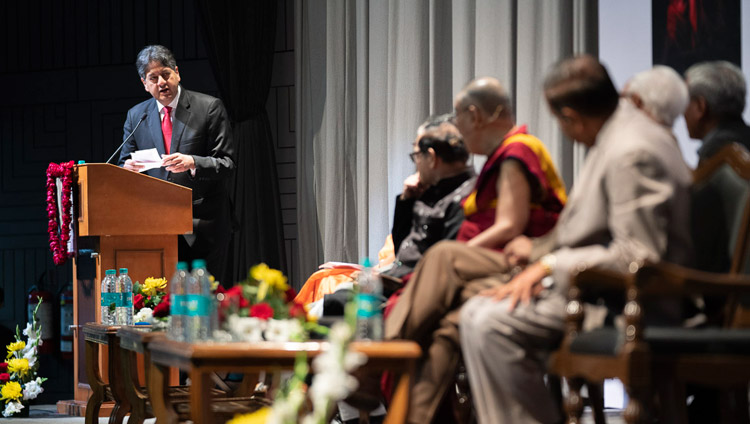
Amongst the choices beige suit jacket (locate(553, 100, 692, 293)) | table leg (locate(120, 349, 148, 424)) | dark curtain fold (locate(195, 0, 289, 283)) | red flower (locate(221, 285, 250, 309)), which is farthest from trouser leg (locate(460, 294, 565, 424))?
dark curtain fold (locate(195, 0, 289, 283))

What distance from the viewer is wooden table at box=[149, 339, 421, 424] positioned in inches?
98.4

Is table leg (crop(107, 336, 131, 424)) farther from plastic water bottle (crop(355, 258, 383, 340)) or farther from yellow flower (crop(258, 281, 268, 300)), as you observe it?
plastic water bottle (crop(355, 258, 383, 340))

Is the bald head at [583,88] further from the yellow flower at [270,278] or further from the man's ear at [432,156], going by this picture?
the man's ear at [432,156]

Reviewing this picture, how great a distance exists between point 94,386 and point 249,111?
2.90 m

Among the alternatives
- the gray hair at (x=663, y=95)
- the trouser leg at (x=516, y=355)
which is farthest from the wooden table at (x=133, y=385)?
the gray hair at (x=663, y=95)

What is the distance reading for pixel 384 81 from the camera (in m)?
6.38

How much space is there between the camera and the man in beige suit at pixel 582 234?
241 centimetres

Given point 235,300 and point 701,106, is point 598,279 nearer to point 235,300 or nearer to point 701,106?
point 235,300

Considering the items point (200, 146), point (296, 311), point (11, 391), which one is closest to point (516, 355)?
point (296, 311)

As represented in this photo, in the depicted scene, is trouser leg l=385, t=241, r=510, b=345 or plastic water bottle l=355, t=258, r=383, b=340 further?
trouser leg l=385, t=241, r=510, b=345

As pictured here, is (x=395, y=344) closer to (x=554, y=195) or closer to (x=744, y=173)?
(x=554, y=195)

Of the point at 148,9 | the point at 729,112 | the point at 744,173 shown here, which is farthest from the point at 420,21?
the point at 744,173

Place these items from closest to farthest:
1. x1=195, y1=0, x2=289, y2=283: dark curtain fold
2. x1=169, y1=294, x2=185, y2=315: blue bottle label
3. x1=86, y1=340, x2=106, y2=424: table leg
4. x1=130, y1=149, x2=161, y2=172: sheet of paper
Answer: x1=169, y1=294, x2=185, y2=315: blue bottle label, x1=86, y1=340, x2=106, y2=424: table leg, x1=130, y1=149, x2=161, y2=172: sheet of paper, x1=195, y1=0, x2=289, y2=283: dark curtain fold

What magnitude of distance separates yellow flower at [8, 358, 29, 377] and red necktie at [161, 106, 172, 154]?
143 cm
